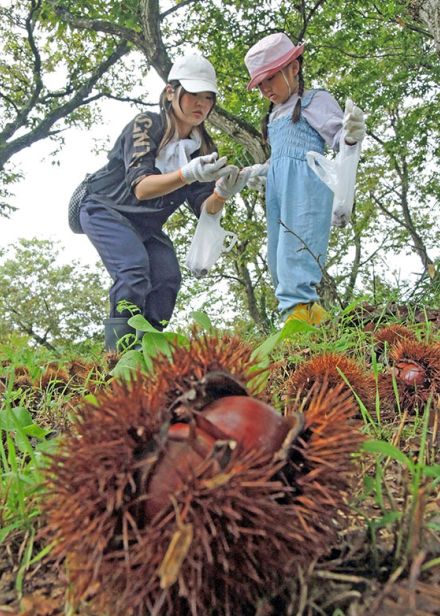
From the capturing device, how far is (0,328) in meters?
19.7

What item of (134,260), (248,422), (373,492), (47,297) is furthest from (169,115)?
(47,297)

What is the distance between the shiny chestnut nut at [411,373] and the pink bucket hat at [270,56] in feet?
9.67

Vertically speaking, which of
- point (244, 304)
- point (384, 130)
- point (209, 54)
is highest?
point (384, 130)

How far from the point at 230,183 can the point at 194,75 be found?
2.62 feet

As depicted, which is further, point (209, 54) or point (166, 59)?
point (209, 54)

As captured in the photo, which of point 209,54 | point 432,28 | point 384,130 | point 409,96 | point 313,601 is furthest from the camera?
point 384,130

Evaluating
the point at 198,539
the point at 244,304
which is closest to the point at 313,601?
the point at 198,539

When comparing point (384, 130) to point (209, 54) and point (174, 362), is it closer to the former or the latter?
point (209, 54)

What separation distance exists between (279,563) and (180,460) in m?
0.18

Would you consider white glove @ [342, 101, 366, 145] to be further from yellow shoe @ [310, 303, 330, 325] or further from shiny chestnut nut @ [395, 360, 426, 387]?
shiny chestnut nut @ [395, 360, 426, 387]

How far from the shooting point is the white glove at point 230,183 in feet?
13.5

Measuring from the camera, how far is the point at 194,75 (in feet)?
13.1

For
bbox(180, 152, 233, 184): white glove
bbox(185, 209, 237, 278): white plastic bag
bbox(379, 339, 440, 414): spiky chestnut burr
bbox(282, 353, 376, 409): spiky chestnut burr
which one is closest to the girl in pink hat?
bbox(185, 209, 237, 278): white plastic bag

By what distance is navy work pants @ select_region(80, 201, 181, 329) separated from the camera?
3887 mm
